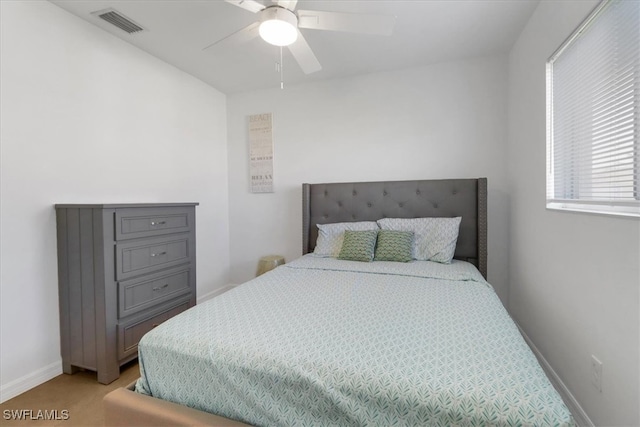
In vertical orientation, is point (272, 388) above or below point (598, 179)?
below

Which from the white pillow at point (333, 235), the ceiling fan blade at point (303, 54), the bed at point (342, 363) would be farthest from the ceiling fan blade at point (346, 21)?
the white pillow at point (333, 235)

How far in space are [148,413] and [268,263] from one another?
2.19 m

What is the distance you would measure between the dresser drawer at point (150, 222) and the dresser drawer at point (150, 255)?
0.18ft

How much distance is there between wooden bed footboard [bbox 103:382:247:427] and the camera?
3.36 feet

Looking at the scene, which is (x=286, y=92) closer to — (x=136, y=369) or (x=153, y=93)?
(x=153, y=93)

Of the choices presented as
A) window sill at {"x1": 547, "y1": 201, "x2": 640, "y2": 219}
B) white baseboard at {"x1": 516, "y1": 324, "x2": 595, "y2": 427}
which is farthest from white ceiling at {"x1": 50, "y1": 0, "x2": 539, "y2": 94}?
white baseboard at {"x1": 516, "y1": 324, "x2": 595, "y2": 427}

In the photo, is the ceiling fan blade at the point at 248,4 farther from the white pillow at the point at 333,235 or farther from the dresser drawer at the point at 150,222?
the white pillow at the point at 333,235

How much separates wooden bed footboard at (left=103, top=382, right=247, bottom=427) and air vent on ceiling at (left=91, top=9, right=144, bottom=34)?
241cm

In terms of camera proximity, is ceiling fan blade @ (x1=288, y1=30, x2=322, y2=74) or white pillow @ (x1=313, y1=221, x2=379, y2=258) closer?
ceiling fan blade @ (x1=288, y1=30, x2=322, y2=74)

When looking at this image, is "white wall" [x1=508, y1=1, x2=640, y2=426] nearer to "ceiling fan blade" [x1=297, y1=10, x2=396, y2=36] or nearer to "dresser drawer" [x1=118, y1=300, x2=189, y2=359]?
"ceiling fan blade" [x1=297, y1=10, x2=396, y2=36]

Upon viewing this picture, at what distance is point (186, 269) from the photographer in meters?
2.53

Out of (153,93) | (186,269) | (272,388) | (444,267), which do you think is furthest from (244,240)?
A: (272,388)

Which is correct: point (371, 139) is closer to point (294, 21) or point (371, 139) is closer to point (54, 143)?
point (294, 21)

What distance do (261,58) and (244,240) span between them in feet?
6.71
